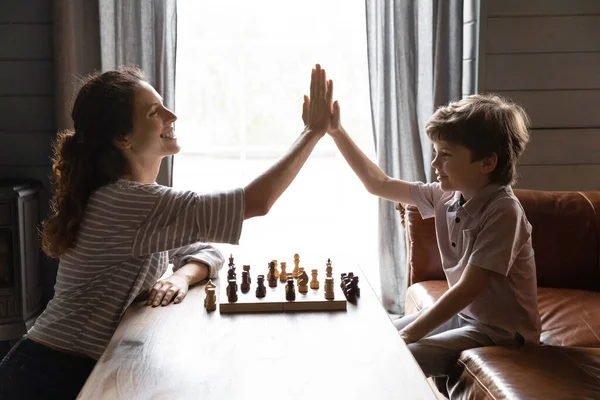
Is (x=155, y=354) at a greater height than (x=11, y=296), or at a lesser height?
greater

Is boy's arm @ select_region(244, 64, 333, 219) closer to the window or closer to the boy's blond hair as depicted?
the boy's blond hair

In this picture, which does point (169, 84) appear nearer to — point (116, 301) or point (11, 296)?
point (11, 296)

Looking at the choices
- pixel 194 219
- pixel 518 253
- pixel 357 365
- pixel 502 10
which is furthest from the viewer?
pixel 502 10

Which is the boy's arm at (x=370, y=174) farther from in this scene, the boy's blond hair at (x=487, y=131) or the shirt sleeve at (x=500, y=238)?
the shirt sleeve at (x=500, y=238)

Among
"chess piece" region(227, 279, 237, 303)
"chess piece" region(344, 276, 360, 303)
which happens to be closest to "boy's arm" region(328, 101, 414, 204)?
"chess piece" region(344, 276, 360, 303)

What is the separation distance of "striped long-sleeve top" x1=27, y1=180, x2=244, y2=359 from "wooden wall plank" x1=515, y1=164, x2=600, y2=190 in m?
2.26

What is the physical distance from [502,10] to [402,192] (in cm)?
154

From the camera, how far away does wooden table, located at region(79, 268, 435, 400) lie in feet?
3.73

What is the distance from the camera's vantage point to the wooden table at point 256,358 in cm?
114

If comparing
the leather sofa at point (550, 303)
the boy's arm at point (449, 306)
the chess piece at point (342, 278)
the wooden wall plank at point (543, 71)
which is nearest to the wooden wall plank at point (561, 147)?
the wooden wall plank at point (543, 71)

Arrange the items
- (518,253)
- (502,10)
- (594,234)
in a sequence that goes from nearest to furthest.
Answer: (518,253)
(594,234)
(502,10)

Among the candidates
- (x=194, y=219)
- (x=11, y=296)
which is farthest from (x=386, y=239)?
(x=194, y=219)

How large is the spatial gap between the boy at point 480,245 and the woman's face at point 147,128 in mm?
810

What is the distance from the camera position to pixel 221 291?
1673 millimetres
